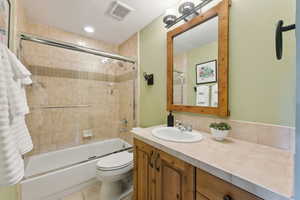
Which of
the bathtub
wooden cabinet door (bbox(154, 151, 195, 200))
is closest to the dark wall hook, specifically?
wooden cabinet door (bbox(154, 151, 195, 200))

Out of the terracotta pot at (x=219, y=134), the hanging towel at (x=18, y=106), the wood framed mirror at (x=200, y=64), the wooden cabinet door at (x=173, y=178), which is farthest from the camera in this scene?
the wood framed mirror at (x=200, y=64)

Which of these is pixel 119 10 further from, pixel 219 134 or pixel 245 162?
pixel 245 162

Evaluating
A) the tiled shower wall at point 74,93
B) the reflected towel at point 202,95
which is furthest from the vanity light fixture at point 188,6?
the tiled shower wall at point 74,93

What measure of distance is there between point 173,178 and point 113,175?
859mm

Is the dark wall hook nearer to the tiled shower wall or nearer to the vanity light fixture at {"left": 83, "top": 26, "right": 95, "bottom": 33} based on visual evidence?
the tiled shower wall

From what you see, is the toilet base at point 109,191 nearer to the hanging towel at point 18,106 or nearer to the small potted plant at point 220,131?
the hanging towel at point 18,106

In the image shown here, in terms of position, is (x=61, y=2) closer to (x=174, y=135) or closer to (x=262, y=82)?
(x=174, y=135)


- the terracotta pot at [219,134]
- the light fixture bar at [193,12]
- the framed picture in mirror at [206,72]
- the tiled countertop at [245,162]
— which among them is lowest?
the tiled countertop at [245,162]

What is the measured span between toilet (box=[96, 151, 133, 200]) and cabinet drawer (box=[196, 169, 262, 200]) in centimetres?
104

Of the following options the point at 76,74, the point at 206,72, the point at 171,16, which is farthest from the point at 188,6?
the point at 76,74

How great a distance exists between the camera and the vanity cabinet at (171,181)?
642 mm

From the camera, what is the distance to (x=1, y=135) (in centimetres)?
53

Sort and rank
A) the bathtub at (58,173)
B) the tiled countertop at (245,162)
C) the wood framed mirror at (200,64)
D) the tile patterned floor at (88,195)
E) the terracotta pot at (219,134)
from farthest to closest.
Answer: the tile patterned floor at (88,195) → the bathtub at (58,173) → the wood framed mirror at (200,64) → the terracotta pot at (219,134) → the tiled countertop at (245,162)

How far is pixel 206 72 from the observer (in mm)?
1267
